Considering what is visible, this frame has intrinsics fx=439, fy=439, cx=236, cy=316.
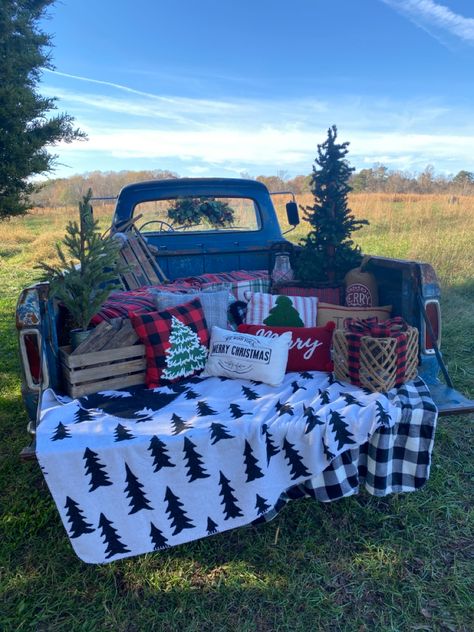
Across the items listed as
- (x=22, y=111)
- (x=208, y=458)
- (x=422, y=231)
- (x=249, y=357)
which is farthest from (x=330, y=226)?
(x=422, y=231)

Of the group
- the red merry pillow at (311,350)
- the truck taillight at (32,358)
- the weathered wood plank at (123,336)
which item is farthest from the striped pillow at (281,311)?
the truck taillight at (32,358)

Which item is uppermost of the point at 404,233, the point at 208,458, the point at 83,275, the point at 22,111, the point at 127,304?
the point at 22,111

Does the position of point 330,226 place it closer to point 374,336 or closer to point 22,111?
point 374,336

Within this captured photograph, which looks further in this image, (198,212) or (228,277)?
(198,212)

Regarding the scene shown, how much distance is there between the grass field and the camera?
1.77m

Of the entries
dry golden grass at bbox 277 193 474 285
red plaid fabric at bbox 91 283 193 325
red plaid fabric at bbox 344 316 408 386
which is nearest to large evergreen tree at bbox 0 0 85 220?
red plaid fabric at bbox 91 283 193 325

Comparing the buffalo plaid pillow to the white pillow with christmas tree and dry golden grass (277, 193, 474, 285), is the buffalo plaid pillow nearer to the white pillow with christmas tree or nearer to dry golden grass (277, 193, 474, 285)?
the white pillow with christmas tree

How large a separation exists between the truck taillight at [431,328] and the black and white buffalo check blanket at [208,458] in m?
0.36

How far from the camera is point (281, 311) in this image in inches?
122

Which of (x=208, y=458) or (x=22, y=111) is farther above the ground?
(x=22, y=111)

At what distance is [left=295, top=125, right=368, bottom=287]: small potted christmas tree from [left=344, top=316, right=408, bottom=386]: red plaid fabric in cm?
101

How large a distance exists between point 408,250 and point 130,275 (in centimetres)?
691

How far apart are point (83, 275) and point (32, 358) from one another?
1.82ft

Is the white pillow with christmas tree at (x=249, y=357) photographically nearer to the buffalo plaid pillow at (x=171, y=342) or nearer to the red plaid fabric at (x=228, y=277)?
the buffalo plaid pillow at (x=171, y=342)
